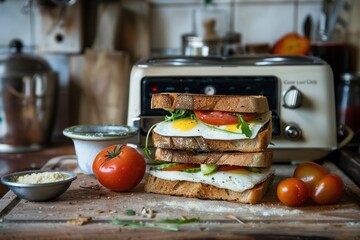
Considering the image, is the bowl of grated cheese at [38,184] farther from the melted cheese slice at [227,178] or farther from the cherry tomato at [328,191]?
the cherry tomato at [328,191]

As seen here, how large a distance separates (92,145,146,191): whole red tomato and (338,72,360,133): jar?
2.82ft

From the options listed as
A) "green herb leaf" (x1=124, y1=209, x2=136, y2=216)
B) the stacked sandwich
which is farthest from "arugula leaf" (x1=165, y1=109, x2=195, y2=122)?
"green herb leaf" (x1=124, y1=209, x2=136, y2=216)

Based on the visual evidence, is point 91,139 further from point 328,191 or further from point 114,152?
point 328,191

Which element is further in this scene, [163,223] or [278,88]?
[278,88]

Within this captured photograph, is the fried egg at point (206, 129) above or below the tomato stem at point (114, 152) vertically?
above

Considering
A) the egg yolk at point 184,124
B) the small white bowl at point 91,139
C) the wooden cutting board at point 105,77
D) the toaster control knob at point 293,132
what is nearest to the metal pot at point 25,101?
the wooden cutting board at point 105,77

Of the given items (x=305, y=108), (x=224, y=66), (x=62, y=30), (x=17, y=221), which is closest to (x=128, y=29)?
(x=62, y=30)

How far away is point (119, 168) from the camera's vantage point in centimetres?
135

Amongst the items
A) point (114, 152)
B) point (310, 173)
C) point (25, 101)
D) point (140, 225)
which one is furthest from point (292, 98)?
point (25, 101)

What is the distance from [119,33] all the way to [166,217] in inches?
44.7

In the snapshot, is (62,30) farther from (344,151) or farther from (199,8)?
(344,151)

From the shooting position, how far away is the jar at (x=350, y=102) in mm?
1938

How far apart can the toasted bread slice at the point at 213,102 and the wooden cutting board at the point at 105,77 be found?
Result: 74cm

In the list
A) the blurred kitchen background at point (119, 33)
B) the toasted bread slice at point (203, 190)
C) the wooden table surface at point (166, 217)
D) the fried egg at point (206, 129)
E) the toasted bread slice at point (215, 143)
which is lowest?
the wooden table surface at point (166, 217)
